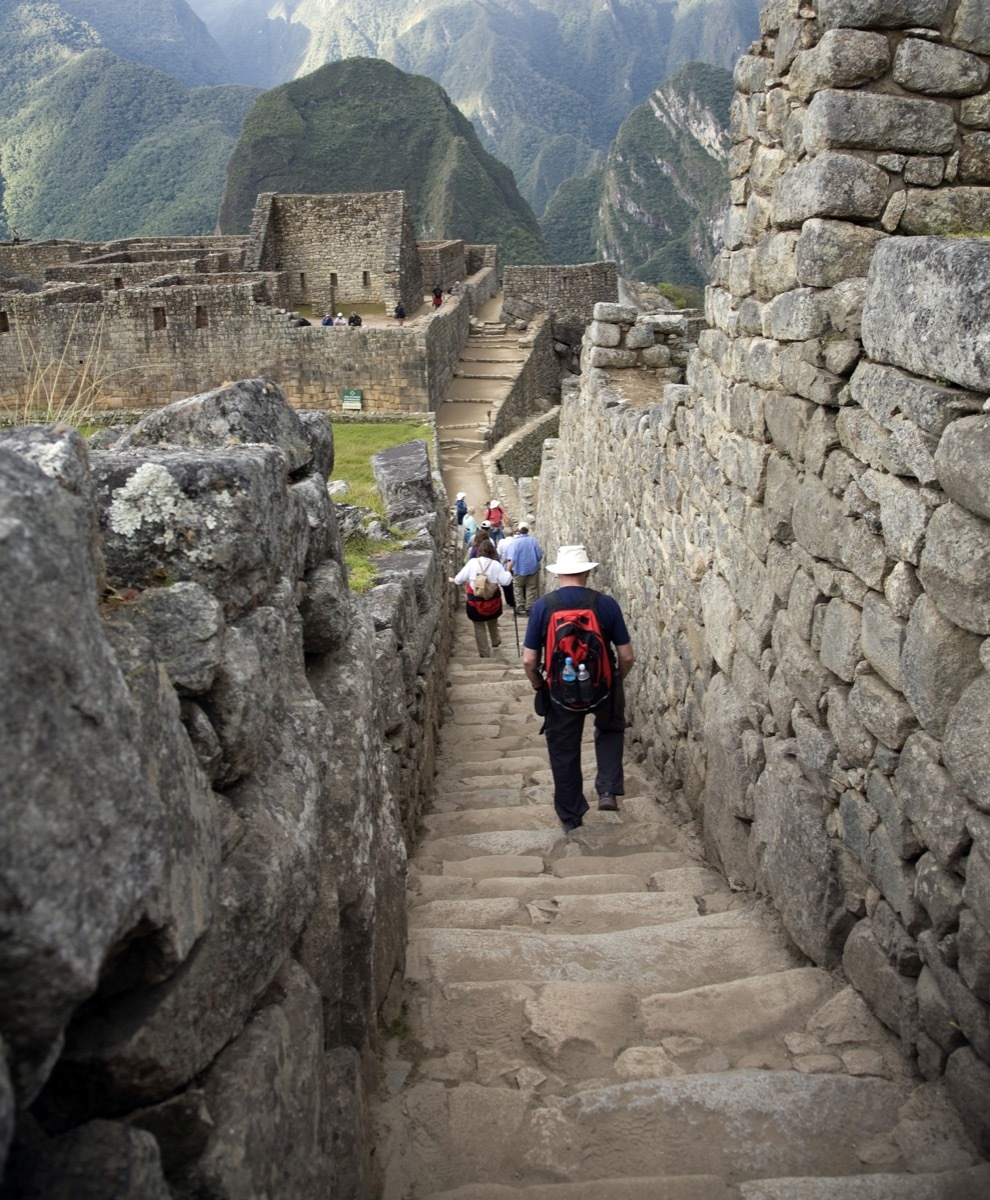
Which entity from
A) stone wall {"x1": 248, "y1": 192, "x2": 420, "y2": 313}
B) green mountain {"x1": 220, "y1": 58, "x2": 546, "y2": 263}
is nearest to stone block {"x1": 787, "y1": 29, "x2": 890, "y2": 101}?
stone wall {"x1": 248, "y1": 192, "x2": 420, "y2": 313}

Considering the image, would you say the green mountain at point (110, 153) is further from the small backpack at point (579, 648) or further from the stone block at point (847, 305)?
the stone block at point (847, 305)

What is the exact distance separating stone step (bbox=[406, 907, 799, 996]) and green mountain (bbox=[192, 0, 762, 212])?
171493 mm

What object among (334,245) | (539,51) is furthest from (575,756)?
(539,51)

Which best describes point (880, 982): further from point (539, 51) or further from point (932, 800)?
point (539, 51)

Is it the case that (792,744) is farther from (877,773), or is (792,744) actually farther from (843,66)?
(843,66)

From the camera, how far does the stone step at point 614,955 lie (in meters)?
3.46

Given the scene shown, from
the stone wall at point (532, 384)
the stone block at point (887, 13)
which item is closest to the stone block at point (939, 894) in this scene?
the stone block at point (887, 13)

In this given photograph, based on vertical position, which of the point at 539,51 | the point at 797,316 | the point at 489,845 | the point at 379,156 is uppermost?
the point at 539,51

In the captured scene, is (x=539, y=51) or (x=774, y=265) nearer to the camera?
(x=774, y=265)

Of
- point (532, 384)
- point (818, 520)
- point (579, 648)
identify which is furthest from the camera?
point (532, 384)

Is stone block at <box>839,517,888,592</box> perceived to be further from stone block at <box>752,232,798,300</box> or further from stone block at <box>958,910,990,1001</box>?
stone block at <box>752,232,798,300</box>

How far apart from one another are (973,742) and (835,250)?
1866mm

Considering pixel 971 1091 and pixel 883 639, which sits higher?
pixel 883 639

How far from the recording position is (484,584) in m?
9.15
